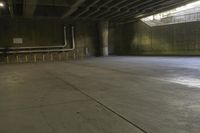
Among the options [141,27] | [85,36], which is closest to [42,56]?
[85,36]

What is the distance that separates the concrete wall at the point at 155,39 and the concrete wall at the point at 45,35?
7.54 ft

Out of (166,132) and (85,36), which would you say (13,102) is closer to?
(166,132)

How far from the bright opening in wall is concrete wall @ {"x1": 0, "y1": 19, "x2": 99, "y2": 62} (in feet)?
14.1

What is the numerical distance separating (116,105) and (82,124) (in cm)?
79

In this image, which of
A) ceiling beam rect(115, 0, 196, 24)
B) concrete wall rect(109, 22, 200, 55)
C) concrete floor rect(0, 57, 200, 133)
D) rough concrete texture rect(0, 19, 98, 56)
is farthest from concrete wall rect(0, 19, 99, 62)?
concrete floor rect(0, 57, 200, 133)

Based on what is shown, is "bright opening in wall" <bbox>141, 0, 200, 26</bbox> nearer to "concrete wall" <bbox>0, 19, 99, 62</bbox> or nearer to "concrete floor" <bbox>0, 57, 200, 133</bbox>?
"concrete wall" <bbox>0, 19, 99, 62</bbox>

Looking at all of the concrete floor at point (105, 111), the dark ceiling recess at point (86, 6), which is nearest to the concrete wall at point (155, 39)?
the dark ceiling recess at point (86, 6)

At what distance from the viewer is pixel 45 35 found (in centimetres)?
1551

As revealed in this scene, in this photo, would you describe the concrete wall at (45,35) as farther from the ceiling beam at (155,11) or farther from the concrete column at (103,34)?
the ceiling beam at (155,11)

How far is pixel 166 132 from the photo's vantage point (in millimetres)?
1934

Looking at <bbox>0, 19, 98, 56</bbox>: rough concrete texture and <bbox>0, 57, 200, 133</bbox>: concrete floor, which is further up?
<bbox>0, 19, 98, 56</bbox>: rough concrete texture

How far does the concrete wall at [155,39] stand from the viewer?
515 inches

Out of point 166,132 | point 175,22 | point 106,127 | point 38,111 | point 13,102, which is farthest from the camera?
point 175,22

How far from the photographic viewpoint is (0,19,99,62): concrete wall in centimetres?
→ 1465
